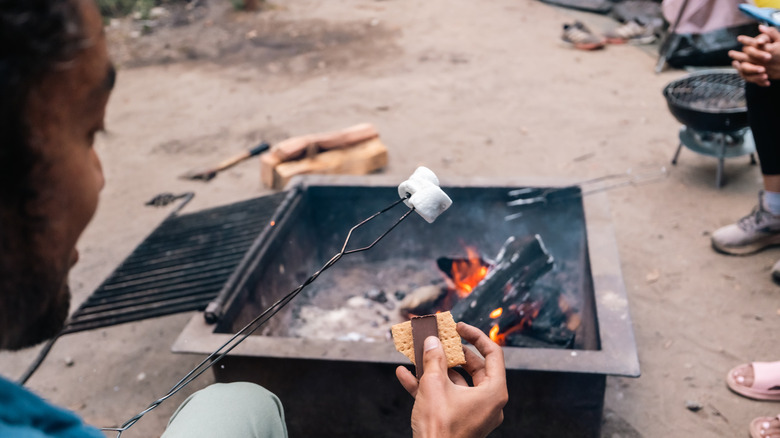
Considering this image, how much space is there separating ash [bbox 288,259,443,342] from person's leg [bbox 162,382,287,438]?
1.35 metres

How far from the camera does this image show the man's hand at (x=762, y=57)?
3.28 metres

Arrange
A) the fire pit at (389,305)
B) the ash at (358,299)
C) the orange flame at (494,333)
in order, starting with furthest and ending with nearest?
the ash at (358,299) < the orange flame at (494,333) < the fire pit at (389,305)

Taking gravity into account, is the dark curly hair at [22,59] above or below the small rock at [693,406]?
above

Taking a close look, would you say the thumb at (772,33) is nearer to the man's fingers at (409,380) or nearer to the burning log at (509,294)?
the burning log at (509,294)

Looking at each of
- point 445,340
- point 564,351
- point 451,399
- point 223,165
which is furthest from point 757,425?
point 223,165

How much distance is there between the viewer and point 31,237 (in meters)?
1.12

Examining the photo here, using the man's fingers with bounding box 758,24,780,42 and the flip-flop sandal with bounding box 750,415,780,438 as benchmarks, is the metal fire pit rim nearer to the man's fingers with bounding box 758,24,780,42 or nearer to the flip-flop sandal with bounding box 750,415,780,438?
the flip-flop sandal with bounding box 750,415,780,438

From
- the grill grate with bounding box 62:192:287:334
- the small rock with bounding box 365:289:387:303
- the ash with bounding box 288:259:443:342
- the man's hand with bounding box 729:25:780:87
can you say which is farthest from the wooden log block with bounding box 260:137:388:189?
the man's hand with bounding box 729:25:780:87

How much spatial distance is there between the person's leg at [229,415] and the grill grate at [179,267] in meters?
1.07

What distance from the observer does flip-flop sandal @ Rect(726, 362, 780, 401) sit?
291 centimetres

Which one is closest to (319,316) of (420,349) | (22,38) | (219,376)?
(219,376)

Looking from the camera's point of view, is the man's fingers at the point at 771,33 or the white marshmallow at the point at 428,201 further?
the man's fingers at the point at 771,33

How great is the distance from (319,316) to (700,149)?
3.30 m

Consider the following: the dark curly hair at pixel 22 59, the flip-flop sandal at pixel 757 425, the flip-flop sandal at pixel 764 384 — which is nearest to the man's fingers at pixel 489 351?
the dark curly hair at pixel 22 59
